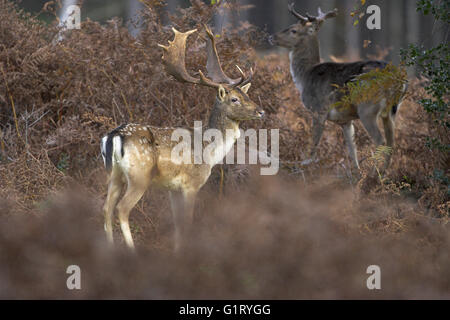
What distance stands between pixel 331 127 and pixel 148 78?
2994 mm

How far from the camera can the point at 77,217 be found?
4742 mm

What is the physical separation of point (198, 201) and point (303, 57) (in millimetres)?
3431

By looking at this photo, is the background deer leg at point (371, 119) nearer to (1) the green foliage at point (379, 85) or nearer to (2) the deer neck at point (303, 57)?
(1) the green foliage at point (379, 85)

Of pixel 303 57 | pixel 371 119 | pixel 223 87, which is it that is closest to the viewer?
pixel 223 87

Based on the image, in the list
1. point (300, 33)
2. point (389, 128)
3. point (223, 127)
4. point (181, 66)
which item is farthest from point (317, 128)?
point (181, 66)

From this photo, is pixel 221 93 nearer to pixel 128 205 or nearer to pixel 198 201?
pixel 198 201

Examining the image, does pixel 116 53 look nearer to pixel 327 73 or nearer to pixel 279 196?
pixel 327 73

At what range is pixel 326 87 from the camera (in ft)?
27.1

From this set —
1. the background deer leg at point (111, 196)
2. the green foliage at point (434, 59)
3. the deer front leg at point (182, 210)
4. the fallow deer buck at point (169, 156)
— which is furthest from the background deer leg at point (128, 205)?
the green foliage at point (434, 59)

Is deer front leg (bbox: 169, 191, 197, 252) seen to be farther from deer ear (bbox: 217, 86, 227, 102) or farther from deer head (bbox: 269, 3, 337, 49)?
deer head (bbox: 269, 3, 337, 49)

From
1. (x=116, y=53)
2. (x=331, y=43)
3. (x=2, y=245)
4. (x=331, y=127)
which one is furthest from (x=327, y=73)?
(x=331, y=43)

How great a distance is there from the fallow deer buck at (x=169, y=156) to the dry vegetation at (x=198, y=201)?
10.0 inches
